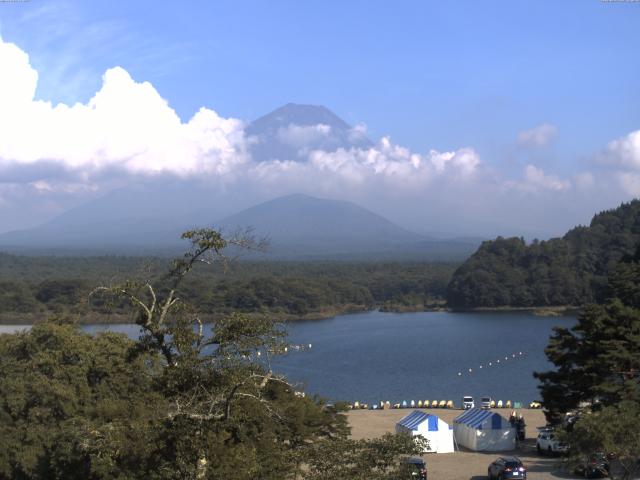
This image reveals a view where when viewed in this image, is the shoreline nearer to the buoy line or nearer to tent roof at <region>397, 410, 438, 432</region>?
the buoy line

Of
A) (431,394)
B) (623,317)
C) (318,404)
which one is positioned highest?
(623,317)

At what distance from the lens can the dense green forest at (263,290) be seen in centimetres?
5650

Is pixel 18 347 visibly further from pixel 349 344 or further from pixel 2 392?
pixel 349 344

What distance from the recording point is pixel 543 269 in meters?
68.9

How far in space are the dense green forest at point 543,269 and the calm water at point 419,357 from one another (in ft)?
18.7

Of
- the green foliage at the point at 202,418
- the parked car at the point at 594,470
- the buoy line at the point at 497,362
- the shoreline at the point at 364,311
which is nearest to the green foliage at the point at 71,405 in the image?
the green foliage at the point at 202,418

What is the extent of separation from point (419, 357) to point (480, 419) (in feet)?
75.1

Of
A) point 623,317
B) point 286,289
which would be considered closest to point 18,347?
point 623,317

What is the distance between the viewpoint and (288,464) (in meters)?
8.28

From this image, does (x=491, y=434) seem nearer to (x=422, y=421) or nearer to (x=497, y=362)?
(x=422, y=421)

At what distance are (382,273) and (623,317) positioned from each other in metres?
70.1

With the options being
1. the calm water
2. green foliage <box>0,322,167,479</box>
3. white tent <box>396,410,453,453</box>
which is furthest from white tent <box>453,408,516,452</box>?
green foliage <box>0,322,167,479</box>

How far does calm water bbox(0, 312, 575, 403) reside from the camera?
31.4 metres

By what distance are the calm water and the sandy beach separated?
2574mm
